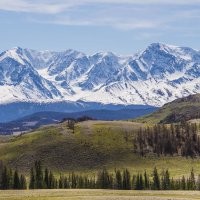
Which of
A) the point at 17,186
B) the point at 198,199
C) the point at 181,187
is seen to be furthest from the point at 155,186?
the point at 198,199

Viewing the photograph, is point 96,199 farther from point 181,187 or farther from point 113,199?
point 181,187

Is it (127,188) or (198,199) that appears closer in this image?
(198,199)

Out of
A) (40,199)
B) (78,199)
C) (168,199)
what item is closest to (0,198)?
(40,199)

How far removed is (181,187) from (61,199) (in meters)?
79.0

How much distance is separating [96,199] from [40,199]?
13.1 meters

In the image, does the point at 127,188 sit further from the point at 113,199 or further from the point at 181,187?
the point at 113,199

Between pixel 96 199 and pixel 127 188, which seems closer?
pixel 96 199

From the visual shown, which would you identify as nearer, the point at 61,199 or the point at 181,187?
the point at 61,199

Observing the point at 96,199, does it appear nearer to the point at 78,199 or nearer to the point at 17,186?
the point at 78,199

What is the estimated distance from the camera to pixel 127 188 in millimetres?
199875

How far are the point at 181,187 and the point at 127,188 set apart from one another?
2016 cm

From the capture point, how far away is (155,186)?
7805 inches

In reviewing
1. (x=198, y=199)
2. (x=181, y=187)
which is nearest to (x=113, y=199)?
(x=198, y=199)

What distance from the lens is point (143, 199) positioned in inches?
4929
